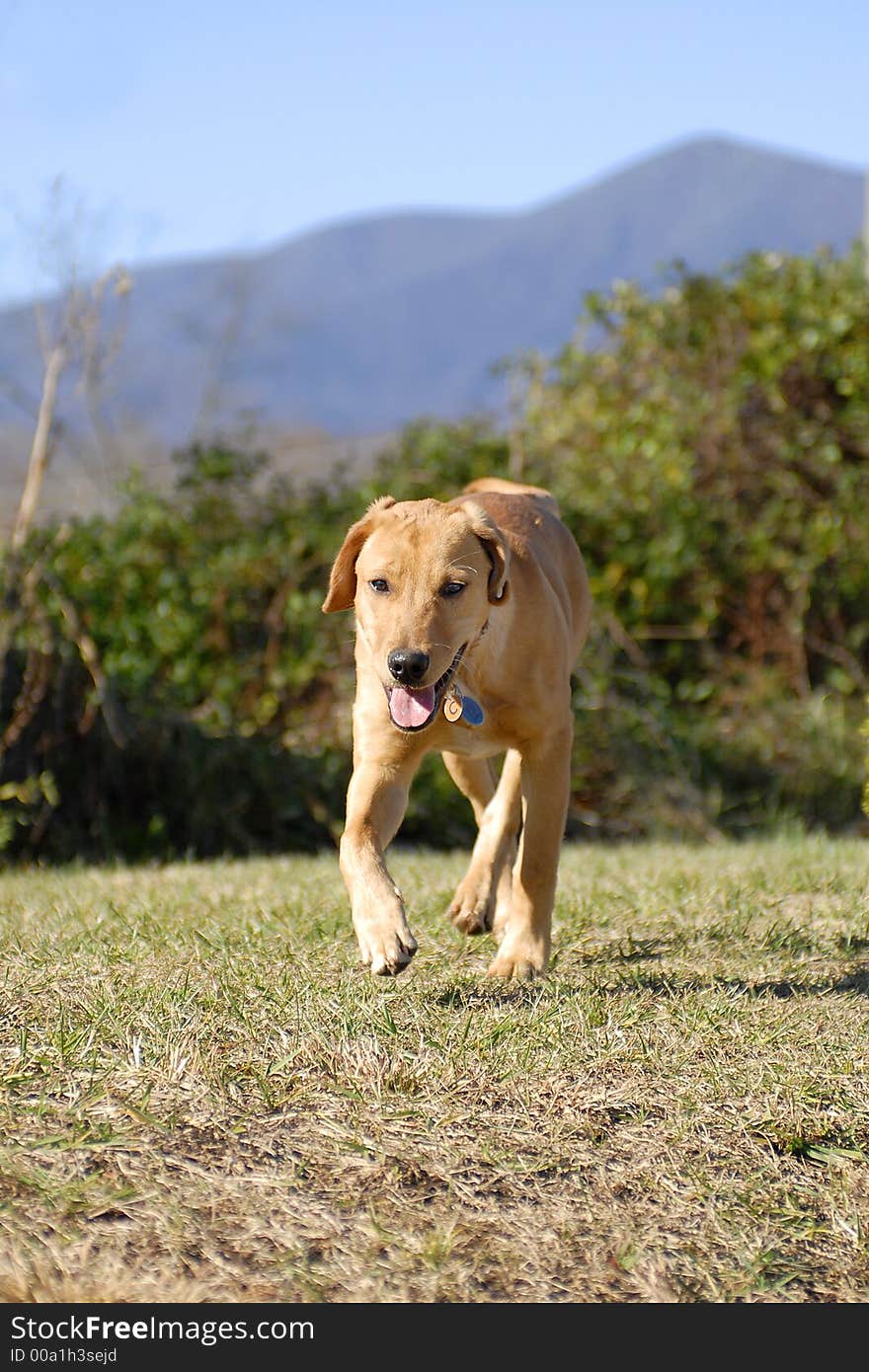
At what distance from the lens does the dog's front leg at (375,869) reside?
3.71m

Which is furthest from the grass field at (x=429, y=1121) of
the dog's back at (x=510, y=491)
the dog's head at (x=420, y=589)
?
the dog's back at (x=510, y=491)

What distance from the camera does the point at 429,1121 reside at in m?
3.36

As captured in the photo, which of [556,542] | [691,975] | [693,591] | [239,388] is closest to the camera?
[691,975]

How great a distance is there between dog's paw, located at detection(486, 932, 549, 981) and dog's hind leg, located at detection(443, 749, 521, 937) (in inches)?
20.3

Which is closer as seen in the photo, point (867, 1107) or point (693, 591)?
point (867, 1107)

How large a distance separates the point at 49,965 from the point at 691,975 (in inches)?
73.0

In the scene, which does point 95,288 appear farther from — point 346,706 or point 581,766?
point 581,766

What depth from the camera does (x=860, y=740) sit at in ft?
31.3

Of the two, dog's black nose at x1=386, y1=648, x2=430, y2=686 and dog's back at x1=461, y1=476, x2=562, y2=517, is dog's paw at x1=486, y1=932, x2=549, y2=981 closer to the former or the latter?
dog's black nose at x1=386, y1=648, x2=430, y2=686

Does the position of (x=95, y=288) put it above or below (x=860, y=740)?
above

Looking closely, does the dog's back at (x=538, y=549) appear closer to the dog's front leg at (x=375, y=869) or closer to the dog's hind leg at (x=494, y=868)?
the dog's hind leg at (x=494, y=868)

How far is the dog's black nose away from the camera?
3.89m

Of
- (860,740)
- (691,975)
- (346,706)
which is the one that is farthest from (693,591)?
(691,975)

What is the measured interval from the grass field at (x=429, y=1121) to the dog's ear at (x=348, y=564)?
105 cm
